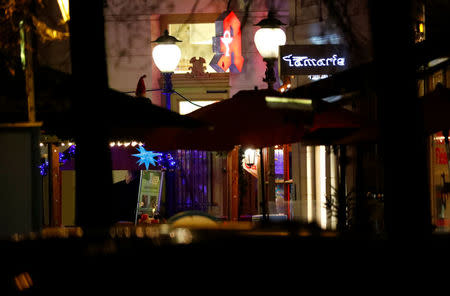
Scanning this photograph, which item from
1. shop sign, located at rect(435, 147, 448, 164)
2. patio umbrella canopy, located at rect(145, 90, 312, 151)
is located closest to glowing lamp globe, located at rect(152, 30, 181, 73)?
patio umbrella canopy, located at rect(145, 90, 312, 151)

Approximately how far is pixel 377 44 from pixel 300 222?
207 cm

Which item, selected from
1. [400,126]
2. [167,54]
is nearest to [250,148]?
[167,54]

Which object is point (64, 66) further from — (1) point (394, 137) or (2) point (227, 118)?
(1) point (394, 137)

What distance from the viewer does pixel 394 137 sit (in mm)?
6523

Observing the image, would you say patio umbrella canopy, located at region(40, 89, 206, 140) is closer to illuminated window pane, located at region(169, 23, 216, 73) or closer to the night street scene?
the night street scene

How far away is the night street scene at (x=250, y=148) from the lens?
514cm

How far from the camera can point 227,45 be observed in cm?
2067

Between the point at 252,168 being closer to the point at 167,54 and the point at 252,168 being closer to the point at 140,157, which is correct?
the point at 140,157

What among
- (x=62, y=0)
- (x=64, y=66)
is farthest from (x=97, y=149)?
(x=64, y=66)

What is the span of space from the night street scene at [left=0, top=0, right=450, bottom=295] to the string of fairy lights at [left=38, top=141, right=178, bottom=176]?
0.08 m

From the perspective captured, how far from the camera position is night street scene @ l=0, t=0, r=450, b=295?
5137 mm

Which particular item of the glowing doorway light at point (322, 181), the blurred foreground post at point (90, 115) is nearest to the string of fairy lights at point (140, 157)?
the glowing doorway light at point (322, 181)

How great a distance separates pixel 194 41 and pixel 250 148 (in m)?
11.1

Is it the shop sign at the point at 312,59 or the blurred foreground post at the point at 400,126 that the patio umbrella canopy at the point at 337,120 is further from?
the shop sign at the point at 312,59
